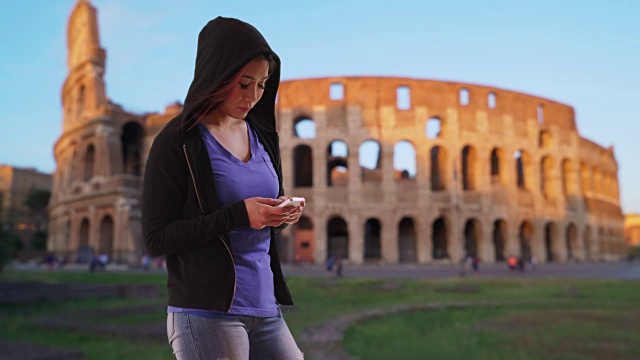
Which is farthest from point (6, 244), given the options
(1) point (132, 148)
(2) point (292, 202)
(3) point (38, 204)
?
(3) point (38, 204)

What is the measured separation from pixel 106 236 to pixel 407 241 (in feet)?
77.5

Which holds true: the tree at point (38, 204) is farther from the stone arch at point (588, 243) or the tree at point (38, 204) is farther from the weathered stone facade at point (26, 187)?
the stone arch at point (588, 243)

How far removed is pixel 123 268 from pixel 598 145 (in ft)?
138

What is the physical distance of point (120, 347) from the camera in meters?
6.49

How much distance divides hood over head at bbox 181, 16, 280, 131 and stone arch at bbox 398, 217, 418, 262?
3434 centimetres

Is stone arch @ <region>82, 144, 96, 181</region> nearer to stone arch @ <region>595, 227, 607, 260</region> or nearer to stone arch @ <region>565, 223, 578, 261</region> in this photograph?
stone arch @ <region>565, 223, 578, 261</region>

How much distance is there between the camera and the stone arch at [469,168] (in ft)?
115

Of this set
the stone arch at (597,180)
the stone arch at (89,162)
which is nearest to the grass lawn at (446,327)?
the stone arch at (89,162)

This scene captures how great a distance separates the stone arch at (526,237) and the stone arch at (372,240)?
10.9 m

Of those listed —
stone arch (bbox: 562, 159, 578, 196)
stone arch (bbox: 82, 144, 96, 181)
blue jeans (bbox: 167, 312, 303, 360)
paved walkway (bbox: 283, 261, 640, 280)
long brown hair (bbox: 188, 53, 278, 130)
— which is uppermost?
stone arch (bbox: 82, 144, 96, 181)

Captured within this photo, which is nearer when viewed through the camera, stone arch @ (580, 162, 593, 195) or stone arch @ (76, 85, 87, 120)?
stone arch @ (580, 162, 593, 195)

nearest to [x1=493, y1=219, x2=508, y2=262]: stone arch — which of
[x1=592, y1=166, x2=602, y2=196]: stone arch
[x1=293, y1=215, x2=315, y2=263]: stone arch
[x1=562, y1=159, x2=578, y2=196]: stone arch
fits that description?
[x1=562, y1=159, x2=578, y2=196]: stone arch

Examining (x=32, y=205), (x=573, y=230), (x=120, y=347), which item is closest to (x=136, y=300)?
(x=120, y=347)

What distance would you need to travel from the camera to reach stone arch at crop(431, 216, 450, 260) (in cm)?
3641
